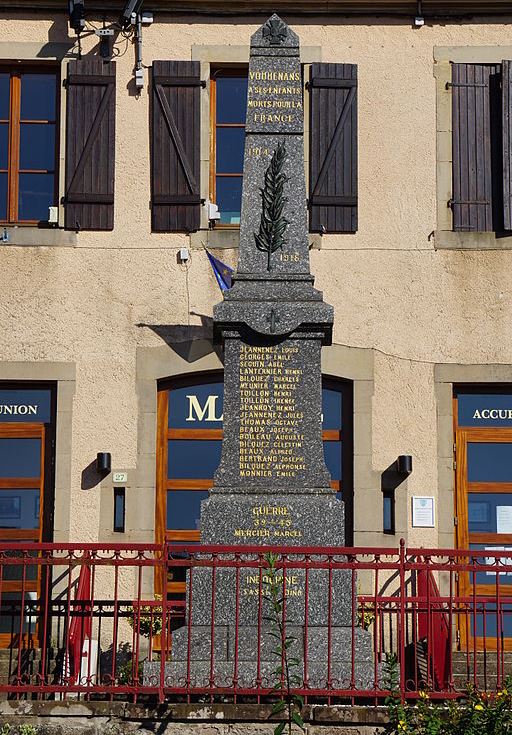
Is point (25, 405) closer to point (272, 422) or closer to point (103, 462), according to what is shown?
point (103, 462)

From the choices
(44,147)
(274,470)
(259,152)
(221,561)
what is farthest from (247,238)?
(44,147)

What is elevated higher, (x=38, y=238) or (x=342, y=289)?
(x=38, y=238)

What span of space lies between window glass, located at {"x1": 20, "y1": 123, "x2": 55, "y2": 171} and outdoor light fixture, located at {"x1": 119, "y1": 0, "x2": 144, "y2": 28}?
1.17 m

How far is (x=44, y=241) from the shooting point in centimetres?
1262

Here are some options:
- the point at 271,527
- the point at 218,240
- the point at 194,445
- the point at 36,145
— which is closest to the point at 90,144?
the point at 36,145

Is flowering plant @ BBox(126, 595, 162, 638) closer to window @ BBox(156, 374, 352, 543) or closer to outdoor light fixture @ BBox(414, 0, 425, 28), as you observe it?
window @ BBox(156, 374, 352, 543)

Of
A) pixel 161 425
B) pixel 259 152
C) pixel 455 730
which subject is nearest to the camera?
pixel 455 730

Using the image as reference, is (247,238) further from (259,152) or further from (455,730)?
(455,730)

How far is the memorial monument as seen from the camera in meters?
8.36

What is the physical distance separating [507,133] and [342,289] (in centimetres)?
211

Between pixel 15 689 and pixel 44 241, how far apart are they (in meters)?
5.89

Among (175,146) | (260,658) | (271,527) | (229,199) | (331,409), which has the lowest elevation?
(260,658)

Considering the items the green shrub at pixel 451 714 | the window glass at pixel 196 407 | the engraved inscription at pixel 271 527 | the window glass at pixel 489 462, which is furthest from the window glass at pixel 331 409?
the green shrub at pixel 451 714

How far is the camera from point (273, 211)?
9.29m
